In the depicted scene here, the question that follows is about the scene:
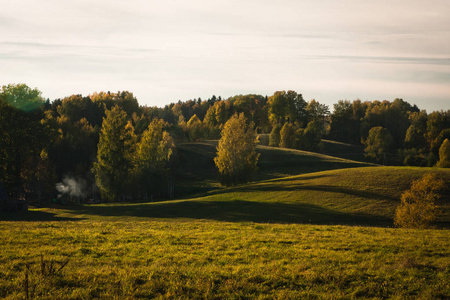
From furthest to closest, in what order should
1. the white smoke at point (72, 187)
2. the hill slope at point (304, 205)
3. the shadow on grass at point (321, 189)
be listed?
the white smoke at point (72, 187) → the shadow on grass at point (321, 189) → the hill slope at point (304, 205)

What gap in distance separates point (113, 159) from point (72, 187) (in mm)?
21265

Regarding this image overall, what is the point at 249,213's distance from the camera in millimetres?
47750

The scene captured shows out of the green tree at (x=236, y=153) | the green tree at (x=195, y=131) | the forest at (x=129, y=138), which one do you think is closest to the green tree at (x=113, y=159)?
the forest at (x=129, y=138)

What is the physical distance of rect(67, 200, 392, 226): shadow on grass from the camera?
43.4 m

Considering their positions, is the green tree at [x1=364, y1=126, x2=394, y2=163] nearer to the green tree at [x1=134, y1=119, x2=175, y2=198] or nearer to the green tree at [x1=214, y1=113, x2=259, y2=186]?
the green tree at [x1=214, y1=113, x2=259, y2=186]

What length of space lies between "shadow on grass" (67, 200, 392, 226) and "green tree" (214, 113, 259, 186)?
19.9 metres

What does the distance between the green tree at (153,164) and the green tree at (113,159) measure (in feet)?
13.8

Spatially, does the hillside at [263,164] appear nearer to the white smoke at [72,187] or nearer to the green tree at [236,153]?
the green tree at [236,153]

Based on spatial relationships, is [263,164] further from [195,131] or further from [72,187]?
[72,187]

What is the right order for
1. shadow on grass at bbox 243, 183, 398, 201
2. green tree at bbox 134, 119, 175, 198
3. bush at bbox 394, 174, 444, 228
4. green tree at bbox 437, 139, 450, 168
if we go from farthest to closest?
1. green tree at bbox 437, 139, 450, 168
2. green tree at bbox 134, 119, 175, 198
3. shadow on grass at bbox 243, 183, 398, 201
4. bush at bbox 394, 174, 444, 228

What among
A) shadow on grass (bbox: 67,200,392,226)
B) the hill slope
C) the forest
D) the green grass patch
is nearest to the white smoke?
the forest

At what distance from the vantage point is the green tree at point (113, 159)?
7119 cm

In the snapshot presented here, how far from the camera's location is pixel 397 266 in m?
A: 15.2

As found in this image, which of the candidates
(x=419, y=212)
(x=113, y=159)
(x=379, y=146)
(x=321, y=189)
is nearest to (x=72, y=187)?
(x=113, y=159)
